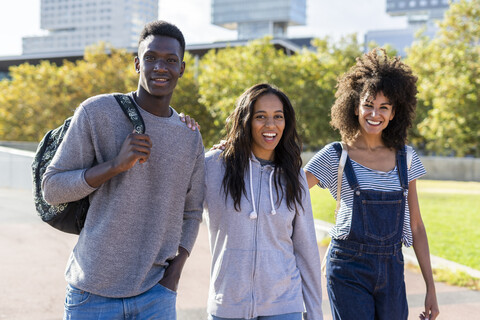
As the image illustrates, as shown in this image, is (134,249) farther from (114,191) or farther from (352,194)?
(352,194)

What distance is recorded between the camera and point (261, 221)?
2.85 meters

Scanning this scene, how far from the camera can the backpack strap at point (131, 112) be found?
2463 mm

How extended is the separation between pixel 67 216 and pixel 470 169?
27497 millimetres

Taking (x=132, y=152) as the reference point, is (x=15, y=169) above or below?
below

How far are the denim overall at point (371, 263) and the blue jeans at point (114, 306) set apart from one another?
1104 mm

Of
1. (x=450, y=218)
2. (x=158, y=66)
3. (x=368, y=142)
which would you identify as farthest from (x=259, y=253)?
(x=450, y=218)

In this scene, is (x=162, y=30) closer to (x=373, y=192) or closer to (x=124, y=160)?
(x=124, y=160)

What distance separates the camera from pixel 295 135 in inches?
124

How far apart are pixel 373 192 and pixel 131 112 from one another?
1.45m

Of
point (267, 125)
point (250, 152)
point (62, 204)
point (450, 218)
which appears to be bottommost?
point (450, 218)

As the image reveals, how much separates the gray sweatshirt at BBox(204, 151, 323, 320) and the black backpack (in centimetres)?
62

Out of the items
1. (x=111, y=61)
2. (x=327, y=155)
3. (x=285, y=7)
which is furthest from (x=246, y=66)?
(x=285, y=7)

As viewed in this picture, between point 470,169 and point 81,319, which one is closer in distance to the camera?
point 81,319

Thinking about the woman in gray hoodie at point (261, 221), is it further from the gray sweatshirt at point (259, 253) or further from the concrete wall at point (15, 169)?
the concrete wall at point (15, 169)
